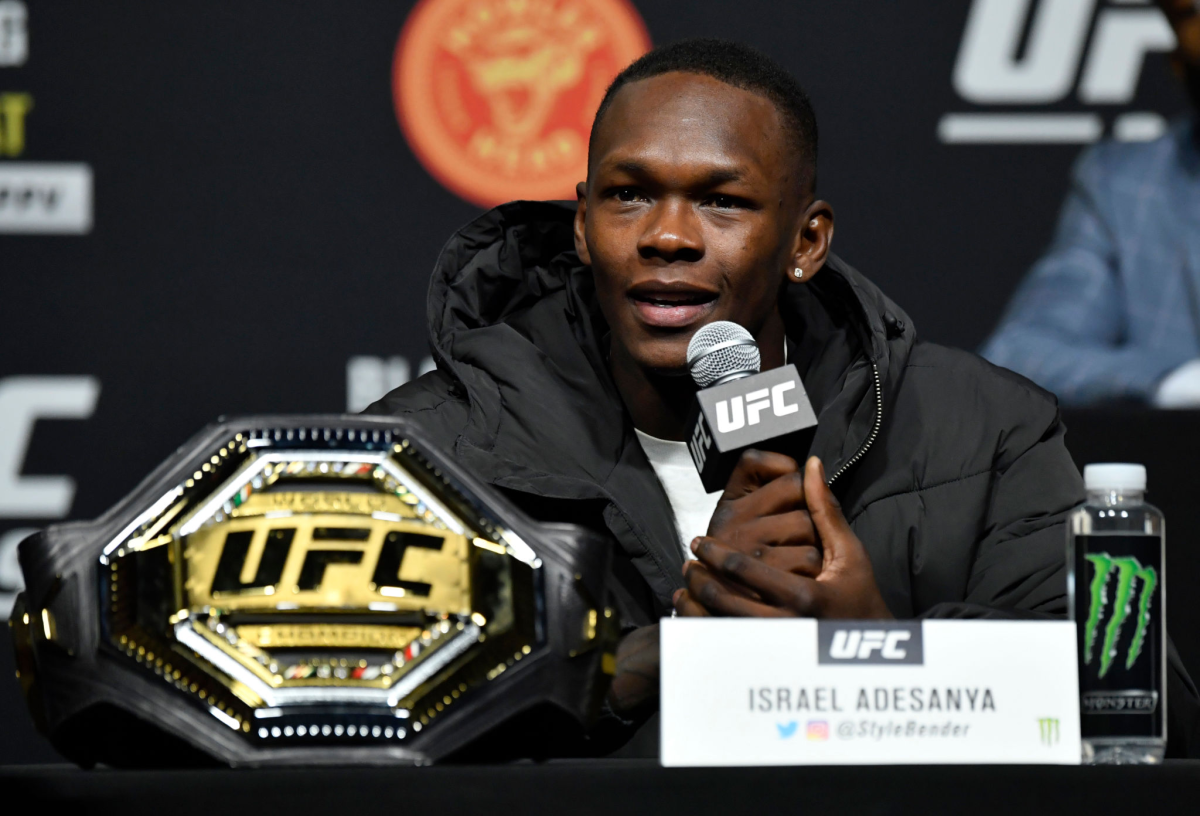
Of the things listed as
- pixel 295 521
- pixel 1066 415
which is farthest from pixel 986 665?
pixel 1066 415

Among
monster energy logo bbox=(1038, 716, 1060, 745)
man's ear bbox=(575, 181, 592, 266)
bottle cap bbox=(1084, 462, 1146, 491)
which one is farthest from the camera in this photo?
man's ear bbox=(575, 181, 592, 266)

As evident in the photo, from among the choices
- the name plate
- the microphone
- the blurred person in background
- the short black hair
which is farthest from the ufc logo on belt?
the blurred person in background

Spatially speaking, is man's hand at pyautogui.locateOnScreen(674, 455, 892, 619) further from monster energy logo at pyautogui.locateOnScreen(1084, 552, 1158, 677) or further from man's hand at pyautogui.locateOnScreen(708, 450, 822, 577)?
monster energy logo at pyautogui.locateOnScreen(1084, 552, 1158, 677)

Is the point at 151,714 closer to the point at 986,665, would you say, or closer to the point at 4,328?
the point at 986,665

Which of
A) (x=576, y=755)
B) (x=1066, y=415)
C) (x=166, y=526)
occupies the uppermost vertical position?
(x=1066, y=415)

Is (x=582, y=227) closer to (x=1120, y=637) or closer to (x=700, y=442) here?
(x=700, y=442)

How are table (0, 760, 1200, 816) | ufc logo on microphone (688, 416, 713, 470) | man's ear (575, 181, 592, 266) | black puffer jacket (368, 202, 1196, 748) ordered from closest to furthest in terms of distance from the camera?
table (0, 760, 1200, 816) → ufc logo on microphone (688, 416, 713, 470) → black puffer jacket (368, 202, 1196, 748) → man's ear (575, 181, 592, 266)

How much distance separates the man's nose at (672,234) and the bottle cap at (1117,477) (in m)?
0.66

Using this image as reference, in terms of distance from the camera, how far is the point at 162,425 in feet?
7.55

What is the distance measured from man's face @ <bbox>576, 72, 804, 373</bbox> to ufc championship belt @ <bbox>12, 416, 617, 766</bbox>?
745mm

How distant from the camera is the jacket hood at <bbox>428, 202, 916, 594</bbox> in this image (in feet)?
4.57

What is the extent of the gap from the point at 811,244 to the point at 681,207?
21 cm

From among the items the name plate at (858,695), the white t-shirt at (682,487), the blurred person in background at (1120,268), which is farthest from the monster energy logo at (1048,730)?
the blurred person in background at (1120,268)

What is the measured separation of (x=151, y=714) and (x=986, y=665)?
41 centimetres
